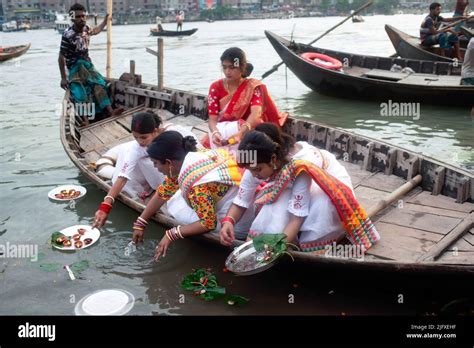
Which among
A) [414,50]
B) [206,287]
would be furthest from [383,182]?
[414,50]

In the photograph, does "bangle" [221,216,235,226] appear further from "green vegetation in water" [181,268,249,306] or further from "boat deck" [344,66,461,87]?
"boat deck" [344,66,461,87]

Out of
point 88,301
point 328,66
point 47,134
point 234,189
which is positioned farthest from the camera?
point 328,66

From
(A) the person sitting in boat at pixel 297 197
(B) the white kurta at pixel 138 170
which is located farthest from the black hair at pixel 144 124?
(A) the person sitting in boat at pixel 297 197

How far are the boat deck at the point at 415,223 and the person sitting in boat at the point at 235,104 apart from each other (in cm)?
114

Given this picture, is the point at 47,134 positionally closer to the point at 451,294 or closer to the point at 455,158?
the point at 455,158

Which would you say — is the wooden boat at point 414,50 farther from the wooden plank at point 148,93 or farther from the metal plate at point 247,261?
the metal plate at point 247,261

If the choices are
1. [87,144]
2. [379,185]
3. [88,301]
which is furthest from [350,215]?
[87,144]

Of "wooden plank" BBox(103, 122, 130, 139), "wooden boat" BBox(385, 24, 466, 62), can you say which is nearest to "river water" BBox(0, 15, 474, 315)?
"wooden plank" BBox(103, 122, 130, 139)

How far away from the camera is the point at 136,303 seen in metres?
3.80

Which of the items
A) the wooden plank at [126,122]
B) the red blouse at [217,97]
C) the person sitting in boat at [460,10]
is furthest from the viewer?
the person sitting in boat at [460,10]

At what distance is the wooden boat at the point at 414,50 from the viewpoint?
11.2 m

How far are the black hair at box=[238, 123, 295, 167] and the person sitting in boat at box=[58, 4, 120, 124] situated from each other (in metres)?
4.55

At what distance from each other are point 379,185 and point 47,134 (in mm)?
7134

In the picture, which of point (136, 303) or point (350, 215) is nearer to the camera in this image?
point (350, 215)
